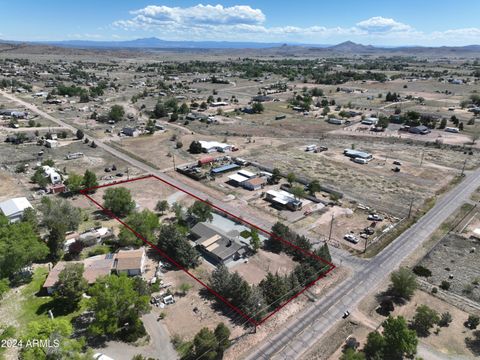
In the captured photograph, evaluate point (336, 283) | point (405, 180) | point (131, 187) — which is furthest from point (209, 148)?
point (336, 283)

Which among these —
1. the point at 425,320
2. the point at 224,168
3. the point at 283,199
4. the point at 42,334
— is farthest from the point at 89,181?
the point at 425,320

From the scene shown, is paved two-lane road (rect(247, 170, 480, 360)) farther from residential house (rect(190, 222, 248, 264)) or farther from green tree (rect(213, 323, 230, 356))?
residential house (rect(190, 222, 248, 264))

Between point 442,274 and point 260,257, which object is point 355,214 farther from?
point 260,257

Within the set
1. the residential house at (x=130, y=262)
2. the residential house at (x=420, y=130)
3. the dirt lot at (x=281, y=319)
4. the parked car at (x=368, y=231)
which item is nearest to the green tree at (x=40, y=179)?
the residential house at (x=130, y=262)

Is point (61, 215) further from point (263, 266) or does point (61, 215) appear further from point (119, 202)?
point (263, 266)

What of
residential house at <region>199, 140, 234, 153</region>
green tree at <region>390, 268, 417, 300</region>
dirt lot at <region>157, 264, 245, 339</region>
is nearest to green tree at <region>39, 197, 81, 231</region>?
dirt lot at <region>157, 264, 245, 339</region>

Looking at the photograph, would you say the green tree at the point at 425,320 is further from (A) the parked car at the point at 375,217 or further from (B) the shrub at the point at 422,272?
(A) the parked car at the point at 375,217
